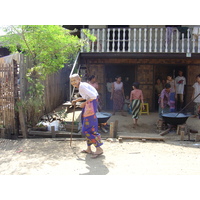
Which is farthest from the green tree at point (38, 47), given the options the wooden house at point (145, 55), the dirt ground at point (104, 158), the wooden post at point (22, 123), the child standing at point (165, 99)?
the child standing at point (165, 99)

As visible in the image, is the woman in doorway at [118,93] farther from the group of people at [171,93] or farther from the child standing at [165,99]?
the child standing at [165,99]

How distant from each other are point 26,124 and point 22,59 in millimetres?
1771

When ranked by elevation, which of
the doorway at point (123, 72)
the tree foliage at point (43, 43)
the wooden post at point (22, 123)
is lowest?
the wooden post at point (22, 123)

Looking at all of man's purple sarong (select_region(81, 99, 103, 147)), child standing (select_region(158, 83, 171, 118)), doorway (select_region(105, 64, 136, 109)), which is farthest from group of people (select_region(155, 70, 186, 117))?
man's purple sarong (select_region(81, 99, 103, 147))

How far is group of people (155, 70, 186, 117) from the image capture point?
294 inches

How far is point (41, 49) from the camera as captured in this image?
6613 mm

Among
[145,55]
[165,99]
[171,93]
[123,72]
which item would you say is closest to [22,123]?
[165,99]

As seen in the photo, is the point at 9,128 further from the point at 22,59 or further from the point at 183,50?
the point at 183,50

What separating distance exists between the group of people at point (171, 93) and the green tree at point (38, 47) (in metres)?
3.11

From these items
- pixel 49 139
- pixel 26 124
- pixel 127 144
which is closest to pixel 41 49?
pixel 26 124

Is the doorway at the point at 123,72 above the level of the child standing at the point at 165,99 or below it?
above

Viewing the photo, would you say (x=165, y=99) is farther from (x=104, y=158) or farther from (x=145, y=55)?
(x=104, y=158)

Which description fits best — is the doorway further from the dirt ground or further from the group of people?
the dirt ground

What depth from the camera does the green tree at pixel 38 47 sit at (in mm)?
6156
